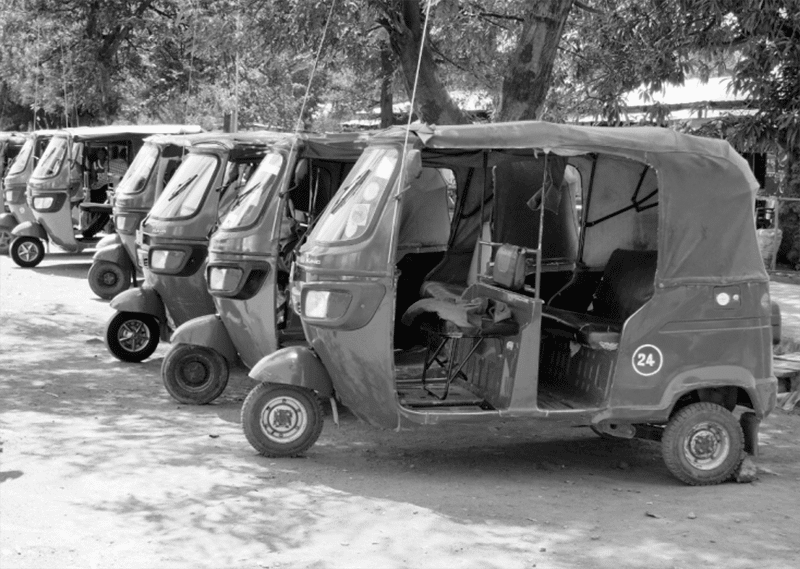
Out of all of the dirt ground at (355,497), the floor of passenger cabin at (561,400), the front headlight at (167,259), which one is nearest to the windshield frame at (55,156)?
the front headlight at (167,259)

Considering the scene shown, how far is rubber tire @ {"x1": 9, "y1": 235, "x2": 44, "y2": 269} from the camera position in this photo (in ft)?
67.6

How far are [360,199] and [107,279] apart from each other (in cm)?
899

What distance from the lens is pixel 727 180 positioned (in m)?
8.21

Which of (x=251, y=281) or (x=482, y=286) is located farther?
(x=251, y=281)

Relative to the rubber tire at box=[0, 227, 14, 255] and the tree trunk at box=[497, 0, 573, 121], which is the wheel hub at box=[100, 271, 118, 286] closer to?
the tree trunk at box=[497, 0, 573, 121]

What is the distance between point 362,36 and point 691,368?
8581 millimetres

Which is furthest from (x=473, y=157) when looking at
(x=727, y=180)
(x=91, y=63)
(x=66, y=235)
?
(x=91, y=63)

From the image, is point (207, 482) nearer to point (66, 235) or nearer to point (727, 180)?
point (727, 180)

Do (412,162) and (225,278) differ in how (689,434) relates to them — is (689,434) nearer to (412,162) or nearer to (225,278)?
(412,162)

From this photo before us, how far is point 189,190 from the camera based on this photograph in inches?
467

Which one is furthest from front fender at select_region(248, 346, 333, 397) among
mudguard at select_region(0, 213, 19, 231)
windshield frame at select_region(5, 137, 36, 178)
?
mudguard at select_region(0, 213, 19, 231)

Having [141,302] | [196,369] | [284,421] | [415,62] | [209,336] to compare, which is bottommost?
[284,421]

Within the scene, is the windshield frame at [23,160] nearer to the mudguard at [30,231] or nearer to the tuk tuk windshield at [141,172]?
the mudguard at [30,231]

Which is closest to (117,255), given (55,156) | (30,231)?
(55,156)
